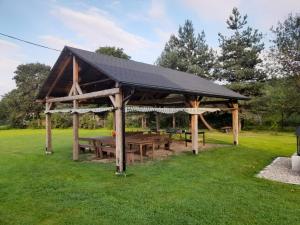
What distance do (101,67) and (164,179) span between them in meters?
3.59

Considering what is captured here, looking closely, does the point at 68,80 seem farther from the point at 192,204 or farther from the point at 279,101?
the point at 279,101

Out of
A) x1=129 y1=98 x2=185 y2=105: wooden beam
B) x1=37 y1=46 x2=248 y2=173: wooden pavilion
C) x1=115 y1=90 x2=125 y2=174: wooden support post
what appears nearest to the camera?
x1=115 y1=90 x2=125 y2=174: wooden support post

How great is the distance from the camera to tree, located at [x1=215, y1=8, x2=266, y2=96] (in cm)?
2167

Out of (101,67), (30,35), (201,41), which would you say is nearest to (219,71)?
(201,41)

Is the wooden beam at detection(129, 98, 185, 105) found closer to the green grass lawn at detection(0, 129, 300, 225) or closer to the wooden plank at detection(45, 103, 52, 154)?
the green grass lawn at detection(0, 129, 300, 225)

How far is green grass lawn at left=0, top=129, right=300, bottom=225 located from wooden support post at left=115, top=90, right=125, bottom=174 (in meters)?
0.29

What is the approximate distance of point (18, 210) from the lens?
14.2 ft

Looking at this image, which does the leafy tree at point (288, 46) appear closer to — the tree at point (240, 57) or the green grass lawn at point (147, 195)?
the tree at point (240, 57)

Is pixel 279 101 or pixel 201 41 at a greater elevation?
pixel 201 41

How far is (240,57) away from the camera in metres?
22.9

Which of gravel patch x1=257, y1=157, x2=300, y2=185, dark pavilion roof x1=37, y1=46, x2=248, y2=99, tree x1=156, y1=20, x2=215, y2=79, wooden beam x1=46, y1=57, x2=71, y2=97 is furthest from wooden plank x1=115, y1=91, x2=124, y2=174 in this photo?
tree x1=156, y1=20, x2=215, y2=79

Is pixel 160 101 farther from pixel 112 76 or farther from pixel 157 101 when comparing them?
pixel 112 76

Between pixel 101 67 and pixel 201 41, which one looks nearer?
pixel 101 67

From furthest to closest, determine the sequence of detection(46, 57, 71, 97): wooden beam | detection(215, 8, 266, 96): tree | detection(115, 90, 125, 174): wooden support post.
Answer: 1. detection(215, 8, 266, 96): tree
2. detection(46, 57, 71, 97): wooden beam
3. detection(115, 90, 125, 174): wooden support post
